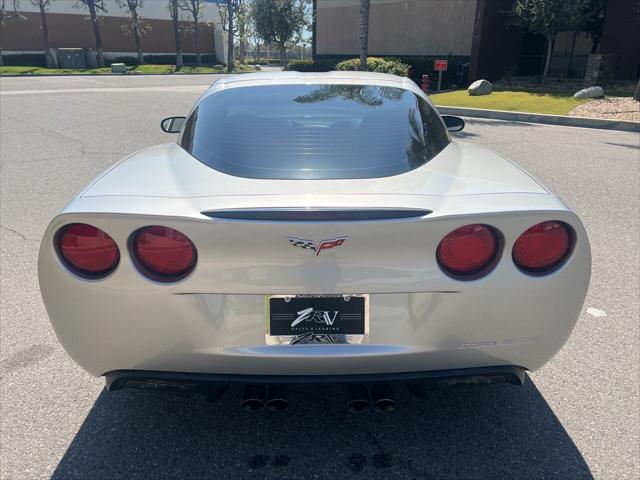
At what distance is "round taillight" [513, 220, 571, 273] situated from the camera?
5.97ft

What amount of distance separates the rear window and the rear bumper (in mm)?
790

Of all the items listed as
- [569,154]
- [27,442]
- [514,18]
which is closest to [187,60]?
[514,18]

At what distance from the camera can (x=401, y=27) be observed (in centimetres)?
2684

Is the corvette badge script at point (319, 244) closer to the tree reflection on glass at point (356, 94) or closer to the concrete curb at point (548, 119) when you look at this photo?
the tree reflection on glass at point (356, 94)

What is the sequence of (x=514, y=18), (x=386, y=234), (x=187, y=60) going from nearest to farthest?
1. (x=386, y=234)
2. (x=514, y=18)
3. (x=187, y=60)

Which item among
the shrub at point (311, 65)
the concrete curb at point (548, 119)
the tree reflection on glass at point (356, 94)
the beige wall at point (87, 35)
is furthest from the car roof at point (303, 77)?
the beige wall at point (87, 35)

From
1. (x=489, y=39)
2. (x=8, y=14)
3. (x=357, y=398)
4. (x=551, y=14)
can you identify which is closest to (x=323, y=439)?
(x=357, y=398)

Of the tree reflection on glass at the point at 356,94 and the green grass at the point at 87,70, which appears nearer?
the tree reflection on glass at the point at 356,94

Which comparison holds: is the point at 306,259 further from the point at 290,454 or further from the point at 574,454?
the point at 574,454

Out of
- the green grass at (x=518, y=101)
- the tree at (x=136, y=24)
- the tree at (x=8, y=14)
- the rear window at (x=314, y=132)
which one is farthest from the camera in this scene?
the tree at (x=136, y=24)

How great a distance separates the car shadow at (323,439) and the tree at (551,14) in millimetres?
19584

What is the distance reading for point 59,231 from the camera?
5.93 ft

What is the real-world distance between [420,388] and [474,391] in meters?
0.69

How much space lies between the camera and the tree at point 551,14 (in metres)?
18.1
